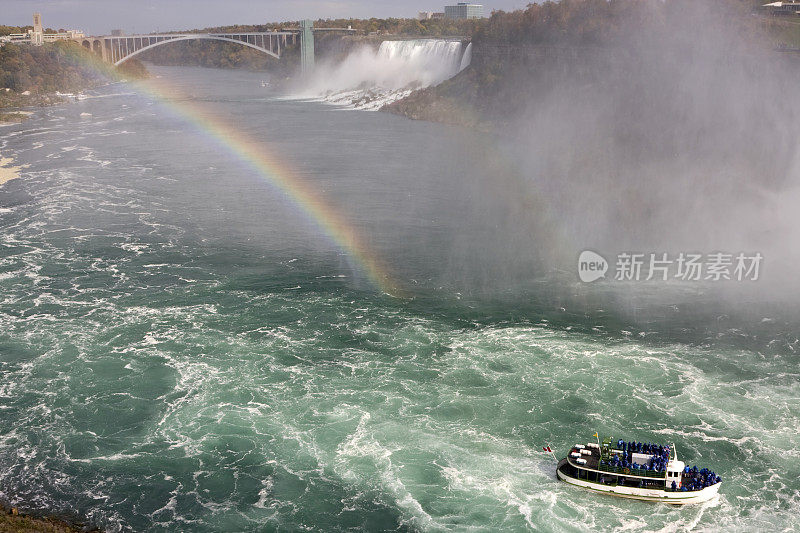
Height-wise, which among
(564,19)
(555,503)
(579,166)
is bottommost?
(555,503)

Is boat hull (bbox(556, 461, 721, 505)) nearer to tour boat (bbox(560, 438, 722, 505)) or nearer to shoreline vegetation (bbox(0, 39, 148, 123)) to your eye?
tour boat (bbox(560, 438, 722, 505))

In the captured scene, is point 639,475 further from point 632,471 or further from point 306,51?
point 306,51

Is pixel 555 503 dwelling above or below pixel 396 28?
below

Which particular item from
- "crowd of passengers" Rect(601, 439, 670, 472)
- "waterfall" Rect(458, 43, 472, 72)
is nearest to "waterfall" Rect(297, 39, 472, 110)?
"waterfall" Rect(458, 43, 472, 72)

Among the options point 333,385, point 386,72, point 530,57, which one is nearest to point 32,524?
point 333,385

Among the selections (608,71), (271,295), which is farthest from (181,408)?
(608,71)

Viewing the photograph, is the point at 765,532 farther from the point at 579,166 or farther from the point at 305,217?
the point at 579,166
